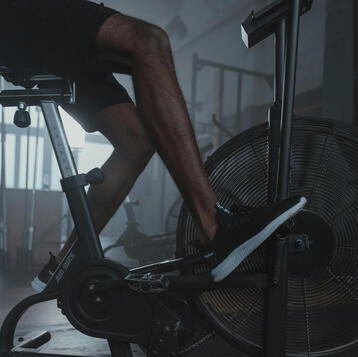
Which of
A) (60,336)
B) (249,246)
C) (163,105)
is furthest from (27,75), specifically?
(60,336)

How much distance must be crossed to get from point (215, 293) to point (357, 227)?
38 cm

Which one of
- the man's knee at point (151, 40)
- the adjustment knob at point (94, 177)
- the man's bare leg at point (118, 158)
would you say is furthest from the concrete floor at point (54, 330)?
the man's knee at point (151, 40)

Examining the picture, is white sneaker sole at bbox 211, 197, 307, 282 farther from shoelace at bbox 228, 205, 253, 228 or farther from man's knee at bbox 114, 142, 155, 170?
man's knee at bbox 114, 142, 155, 170

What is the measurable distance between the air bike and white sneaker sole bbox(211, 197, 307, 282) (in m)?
0.06

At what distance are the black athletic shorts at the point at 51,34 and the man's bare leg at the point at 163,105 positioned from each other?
0.04 metres

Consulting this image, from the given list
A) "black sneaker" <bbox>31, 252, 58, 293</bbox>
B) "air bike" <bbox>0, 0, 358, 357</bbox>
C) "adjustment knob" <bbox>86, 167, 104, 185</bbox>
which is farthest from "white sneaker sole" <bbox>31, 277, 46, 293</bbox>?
"adjustment knob" <bbox>86, 167, 104, 185</bbox>

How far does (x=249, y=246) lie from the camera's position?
0.82 metres

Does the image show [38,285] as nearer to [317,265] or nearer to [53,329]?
[53,329]

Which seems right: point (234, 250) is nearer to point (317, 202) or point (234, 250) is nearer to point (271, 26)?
point (317, 202)

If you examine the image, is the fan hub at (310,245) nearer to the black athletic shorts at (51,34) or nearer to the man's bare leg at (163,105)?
the man's bare leg at (163,105)

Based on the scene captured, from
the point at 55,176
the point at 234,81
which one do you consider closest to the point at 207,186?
the point at 234,81

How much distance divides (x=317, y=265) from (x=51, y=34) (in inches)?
31.3

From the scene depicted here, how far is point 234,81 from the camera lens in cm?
754

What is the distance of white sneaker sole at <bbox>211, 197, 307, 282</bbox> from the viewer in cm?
81
